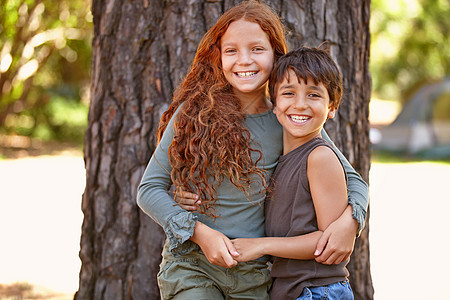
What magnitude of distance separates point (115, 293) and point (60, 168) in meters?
8.20

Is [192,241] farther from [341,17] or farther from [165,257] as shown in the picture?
[341,17]

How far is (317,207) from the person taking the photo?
1.96 metres

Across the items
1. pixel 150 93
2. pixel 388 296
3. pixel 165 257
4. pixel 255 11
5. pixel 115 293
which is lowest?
pixel 388 296

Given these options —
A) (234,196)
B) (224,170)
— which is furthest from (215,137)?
(234,196)

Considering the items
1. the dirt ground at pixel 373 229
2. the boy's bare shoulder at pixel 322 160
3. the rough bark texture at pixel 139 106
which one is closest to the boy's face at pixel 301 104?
the boy's bare shoulder at pixel 322 160

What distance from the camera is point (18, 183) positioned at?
8758mm

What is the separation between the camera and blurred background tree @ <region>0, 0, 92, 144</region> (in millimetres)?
12516

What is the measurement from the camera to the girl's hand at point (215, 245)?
1.93 meters

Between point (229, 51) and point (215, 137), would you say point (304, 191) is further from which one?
point (229, 51)

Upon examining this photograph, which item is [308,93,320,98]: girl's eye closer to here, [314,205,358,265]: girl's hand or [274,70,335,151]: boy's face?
[274,70,335,151]: boy's face

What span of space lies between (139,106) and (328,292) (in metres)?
1.45

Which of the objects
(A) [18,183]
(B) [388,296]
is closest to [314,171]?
(B) [388,296]

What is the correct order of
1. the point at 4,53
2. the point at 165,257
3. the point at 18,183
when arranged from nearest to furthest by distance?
the point at 165,257, the point at 18,183, the point at 4,53

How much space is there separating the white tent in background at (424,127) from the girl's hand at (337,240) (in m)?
11.0
